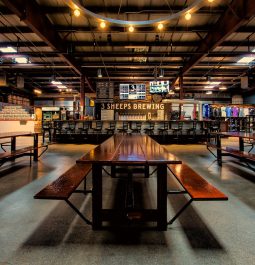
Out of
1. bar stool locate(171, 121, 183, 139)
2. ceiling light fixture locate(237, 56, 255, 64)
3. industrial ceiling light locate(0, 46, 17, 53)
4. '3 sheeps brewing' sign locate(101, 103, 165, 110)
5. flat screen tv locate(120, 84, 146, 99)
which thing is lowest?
bar stool locate(171, 121, 183, 139)

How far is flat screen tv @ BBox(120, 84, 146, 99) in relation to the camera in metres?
11.8

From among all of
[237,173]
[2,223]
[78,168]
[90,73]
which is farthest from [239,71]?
[2,223]

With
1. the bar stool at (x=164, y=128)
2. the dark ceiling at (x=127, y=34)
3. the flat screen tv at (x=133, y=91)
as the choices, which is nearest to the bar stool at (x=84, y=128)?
the flat screen tv at (x=133, y=91)

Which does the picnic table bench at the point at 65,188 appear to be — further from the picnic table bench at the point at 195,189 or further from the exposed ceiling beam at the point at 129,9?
the exposed ceiling beam at the point at 129,9

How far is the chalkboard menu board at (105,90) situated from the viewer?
1205 cm

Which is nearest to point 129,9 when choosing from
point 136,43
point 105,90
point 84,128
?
point 136,43

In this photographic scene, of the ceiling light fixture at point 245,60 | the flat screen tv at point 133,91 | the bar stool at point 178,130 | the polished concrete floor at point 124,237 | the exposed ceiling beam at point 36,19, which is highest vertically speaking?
the ceiling light fixture at point 245,60

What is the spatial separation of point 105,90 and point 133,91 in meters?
1.64

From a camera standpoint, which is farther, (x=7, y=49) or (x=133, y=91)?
(x=133, y=91)

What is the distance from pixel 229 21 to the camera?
6168mm

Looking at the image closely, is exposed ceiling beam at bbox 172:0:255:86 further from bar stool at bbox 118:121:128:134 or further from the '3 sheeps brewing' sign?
bar stool at bbox 118:121:128:134

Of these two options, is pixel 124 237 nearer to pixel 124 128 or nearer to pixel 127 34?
pixel 127 34

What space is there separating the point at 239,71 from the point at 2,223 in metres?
14.6

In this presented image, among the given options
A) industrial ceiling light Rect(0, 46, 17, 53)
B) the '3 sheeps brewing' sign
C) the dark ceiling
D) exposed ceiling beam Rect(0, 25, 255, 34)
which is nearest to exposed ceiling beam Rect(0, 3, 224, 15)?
the dark ceiling
